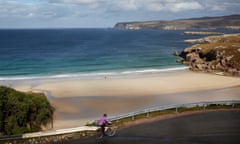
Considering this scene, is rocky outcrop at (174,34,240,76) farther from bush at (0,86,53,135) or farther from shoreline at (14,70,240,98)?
bush at (0,86,53,135)

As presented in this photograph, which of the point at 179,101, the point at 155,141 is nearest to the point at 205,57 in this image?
the point at 179,101

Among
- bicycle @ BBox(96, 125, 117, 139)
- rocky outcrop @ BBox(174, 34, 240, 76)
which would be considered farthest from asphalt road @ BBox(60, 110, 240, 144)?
rocky outcrop @ BBox(174, 34, 240, 76)

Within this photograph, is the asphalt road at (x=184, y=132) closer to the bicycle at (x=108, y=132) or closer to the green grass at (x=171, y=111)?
the bicycle at (x=108, y=132)

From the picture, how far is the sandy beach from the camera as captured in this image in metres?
28.8

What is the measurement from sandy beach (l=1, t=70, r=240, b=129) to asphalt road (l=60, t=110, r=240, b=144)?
611 cm

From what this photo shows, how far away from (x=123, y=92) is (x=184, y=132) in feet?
59.1

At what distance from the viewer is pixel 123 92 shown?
122 feet

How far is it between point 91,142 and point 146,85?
2387cm

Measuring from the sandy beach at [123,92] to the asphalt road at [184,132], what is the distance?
20.1ft

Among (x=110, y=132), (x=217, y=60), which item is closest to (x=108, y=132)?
(x=110, y=132)

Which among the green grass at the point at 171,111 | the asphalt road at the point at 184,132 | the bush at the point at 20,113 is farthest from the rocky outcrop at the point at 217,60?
the bush at the point at 20,113

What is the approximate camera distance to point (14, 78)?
48125mm

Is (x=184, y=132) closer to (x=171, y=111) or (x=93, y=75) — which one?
(x=171, y=111)

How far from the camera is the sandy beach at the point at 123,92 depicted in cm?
2880
